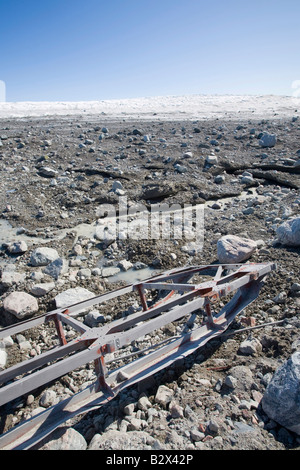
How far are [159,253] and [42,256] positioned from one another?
1.80 meters

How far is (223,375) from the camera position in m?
2.62

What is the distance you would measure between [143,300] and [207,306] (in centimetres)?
82

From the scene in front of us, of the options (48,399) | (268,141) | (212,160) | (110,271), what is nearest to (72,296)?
(110,271)

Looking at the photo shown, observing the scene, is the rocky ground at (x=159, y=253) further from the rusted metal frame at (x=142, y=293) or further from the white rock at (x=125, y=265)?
the rusted metal frame at (x=142, y=293)

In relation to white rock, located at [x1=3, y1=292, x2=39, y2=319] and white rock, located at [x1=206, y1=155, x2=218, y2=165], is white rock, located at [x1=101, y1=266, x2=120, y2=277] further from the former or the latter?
white rock, located at [x1=206, y1=155, x2=218, y2=165]

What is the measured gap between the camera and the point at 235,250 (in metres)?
4.47

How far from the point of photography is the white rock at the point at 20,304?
12.0ft

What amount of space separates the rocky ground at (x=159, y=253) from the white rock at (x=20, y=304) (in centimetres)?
3

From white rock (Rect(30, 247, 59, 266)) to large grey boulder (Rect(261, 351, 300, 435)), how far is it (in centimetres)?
351

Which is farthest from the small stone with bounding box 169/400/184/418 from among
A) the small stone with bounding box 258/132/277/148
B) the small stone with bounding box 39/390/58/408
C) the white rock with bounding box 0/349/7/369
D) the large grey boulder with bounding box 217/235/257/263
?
the small stone with bounding box 258/132/277/148

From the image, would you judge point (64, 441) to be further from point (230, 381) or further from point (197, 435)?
point (230, 381)

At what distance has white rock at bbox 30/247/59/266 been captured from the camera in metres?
4.66

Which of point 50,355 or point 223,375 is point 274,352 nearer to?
point 223,375
